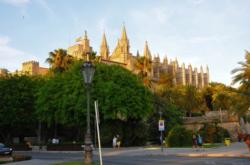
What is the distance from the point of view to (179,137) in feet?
143

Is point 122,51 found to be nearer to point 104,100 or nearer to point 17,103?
point 17,103

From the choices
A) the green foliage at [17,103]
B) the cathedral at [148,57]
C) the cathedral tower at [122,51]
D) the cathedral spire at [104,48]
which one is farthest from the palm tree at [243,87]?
the cathedral spire at [104,48]

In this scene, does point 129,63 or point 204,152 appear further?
point 129,63

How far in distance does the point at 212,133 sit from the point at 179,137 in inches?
351

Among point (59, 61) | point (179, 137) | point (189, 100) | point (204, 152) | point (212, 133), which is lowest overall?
point (204, 152)

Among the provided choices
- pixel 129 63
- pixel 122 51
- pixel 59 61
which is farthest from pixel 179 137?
pixel 122 51

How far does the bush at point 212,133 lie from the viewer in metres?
50.2

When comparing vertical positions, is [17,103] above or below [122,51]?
below

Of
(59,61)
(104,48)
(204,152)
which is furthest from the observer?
(104,48)

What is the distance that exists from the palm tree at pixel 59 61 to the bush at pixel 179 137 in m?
25.5

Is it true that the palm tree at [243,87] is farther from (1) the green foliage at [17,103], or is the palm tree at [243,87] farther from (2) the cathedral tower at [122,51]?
(2) the cathedral tower at [122,51]

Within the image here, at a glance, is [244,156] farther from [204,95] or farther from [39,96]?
[204,95]

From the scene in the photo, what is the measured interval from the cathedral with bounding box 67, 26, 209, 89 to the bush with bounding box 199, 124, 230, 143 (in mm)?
67682

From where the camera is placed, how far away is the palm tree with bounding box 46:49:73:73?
63.0 m
